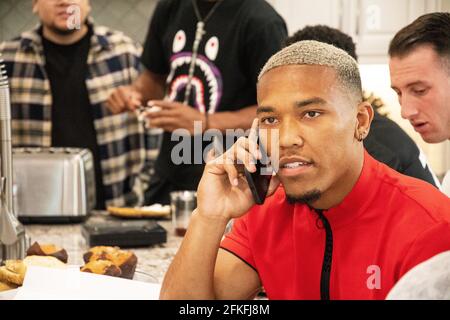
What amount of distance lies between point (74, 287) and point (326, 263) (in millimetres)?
380

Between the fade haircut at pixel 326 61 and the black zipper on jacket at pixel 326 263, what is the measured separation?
0.18 metres

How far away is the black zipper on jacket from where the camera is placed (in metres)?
1.01

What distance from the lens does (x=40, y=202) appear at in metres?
1.93

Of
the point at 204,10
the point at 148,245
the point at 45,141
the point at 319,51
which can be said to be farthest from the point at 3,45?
the point at 319,51

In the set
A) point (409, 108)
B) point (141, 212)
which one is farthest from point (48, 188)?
point (409, 108)

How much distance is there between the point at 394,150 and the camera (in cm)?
150

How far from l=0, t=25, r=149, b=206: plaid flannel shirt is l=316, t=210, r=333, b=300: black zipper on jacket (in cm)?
179

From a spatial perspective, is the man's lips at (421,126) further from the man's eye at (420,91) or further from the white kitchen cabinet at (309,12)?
the white kitchen cabinet at (309,12)

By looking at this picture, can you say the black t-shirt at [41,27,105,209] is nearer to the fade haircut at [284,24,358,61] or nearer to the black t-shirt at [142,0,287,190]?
the black t-shirt at [142,0,287,190]

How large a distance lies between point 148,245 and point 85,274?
0.54 m

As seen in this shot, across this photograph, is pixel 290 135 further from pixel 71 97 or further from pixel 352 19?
pixel 352 19

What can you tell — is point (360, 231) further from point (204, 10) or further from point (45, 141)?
point (45, 141)
